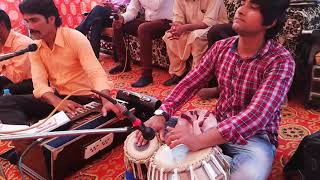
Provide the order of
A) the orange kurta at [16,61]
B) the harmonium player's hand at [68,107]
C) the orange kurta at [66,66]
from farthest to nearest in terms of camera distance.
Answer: the orange kurta at [16,61], the orange kurta at [66,66], the harmonium player's hand at [68,107]

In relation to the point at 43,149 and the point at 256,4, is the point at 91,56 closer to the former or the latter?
the point at 43,149

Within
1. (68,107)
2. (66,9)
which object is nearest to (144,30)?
(68,107)

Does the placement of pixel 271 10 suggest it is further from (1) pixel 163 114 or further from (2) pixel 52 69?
(2) pixel 52 69

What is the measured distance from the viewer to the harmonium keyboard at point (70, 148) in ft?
5.90

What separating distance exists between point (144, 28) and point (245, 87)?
2.32 meters

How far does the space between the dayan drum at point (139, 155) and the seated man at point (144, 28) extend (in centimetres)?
209

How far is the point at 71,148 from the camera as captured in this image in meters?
1.84

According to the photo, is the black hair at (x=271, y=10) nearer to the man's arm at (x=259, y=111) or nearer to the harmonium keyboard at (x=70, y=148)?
the man's arm at (x=259, y=111)

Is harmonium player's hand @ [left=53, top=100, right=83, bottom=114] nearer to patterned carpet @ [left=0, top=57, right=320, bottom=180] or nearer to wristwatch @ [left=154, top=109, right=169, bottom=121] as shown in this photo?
patterned carpet @ [left=0, top=57, right=320, bottom=180]

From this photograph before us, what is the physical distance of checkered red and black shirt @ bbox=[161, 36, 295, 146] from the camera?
4.28 feet

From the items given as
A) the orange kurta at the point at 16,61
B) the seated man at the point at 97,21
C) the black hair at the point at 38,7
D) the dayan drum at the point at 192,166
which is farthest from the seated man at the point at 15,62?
the dayan drum at the point at 192,166

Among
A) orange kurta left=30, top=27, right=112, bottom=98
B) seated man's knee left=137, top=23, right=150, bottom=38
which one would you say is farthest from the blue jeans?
seated man's knee left=137, top=23, right=150, bottom=38

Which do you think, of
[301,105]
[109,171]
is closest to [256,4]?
[109,171]

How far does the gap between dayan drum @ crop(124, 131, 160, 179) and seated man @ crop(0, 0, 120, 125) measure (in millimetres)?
538
